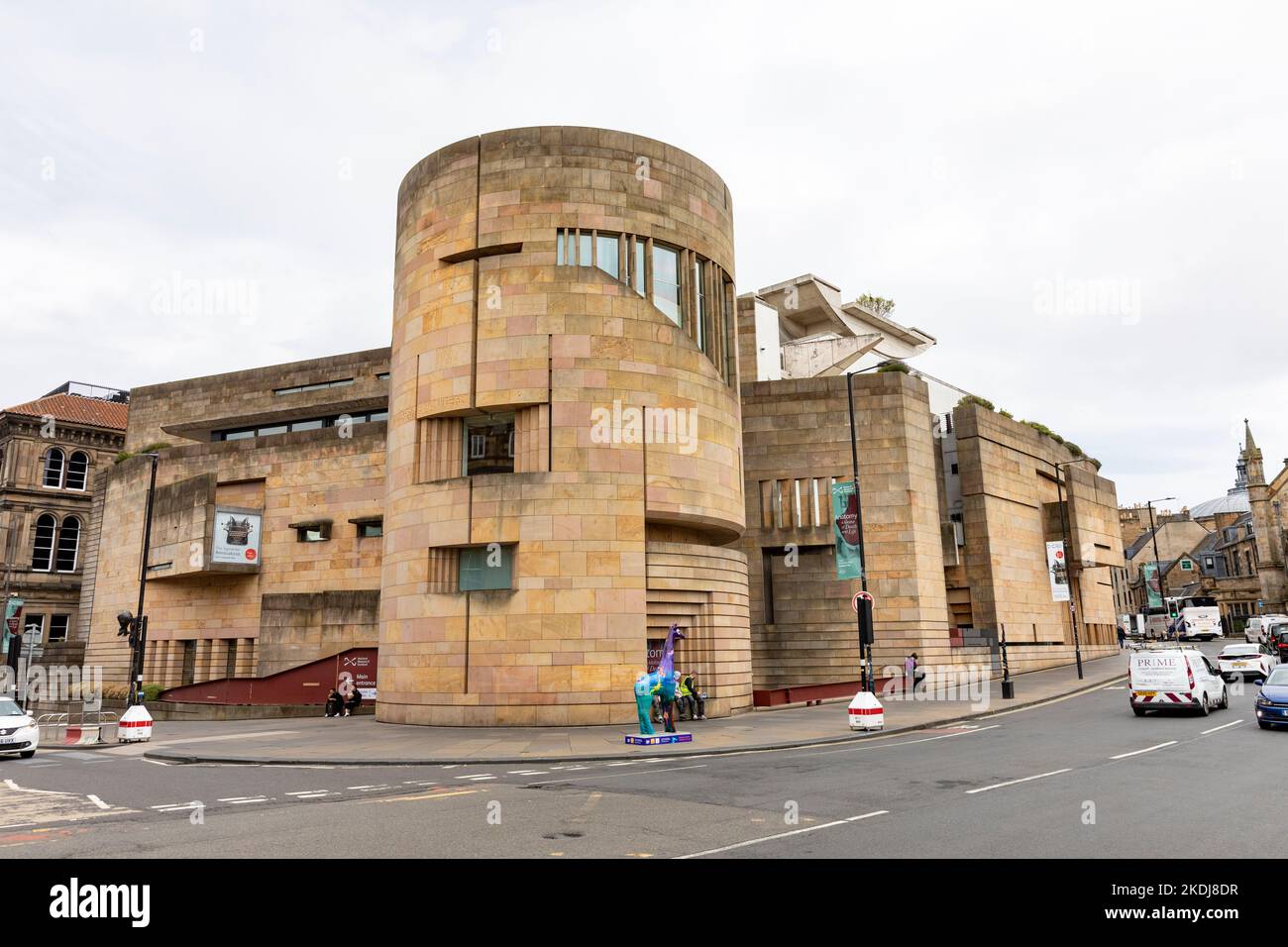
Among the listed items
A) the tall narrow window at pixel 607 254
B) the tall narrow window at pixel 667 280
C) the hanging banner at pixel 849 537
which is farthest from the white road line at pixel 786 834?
the tall narrow window at pixel 607 254

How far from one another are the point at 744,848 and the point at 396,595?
21.4m

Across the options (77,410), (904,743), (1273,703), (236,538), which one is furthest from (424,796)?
(77,410)

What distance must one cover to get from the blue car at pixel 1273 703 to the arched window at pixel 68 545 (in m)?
74.2

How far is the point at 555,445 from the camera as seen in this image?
26.8m

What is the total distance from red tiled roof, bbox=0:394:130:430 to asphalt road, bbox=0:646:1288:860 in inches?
2254

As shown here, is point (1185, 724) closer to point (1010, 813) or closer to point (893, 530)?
point (1010, 813)

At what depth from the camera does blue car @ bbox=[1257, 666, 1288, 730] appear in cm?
1894

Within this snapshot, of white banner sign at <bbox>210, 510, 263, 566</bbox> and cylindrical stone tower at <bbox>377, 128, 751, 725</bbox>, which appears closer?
cylindrical stone tower at <bbox>377, 128, 751, 725</bbox>

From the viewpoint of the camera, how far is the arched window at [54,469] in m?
65.6

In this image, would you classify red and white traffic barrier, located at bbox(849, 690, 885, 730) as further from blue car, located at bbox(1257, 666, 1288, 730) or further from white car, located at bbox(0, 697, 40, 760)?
white car, located at bbox(0, 697, 40, 760)

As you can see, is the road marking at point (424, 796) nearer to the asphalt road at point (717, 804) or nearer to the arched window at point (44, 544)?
the asphalt road at point (717, 804)
